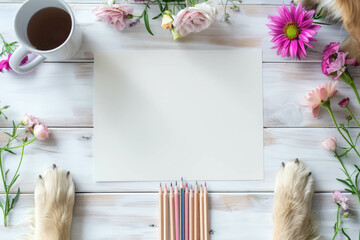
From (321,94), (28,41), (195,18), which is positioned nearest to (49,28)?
(28,41)

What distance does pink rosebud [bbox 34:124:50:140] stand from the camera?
884 millimetres

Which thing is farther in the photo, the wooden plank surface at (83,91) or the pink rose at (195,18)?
the wooden plank surface at (83,91)

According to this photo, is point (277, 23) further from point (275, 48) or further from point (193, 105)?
point (193, 105)

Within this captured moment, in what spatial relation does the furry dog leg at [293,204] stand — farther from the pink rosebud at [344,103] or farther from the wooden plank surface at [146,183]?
the pink rosebud at [344,103]

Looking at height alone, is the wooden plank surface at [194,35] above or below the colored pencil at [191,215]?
above

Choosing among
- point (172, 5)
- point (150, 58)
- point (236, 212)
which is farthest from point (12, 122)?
point (236, 212)

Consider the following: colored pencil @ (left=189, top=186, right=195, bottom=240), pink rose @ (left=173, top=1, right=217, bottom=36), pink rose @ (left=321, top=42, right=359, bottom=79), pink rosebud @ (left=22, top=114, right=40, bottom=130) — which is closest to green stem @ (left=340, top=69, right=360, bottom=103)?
pink rose @ (left=321, top=42, right=359, bottom=79)

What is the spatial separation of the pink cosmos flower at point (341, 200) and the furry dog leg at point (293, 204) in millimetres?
65

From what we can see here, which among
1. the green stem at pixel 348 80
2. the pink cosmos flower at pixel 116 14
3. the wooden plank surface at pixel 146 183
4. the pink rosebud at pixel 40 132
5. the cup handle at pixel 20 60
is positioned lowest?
the wooden plank surface at pixel 146 183

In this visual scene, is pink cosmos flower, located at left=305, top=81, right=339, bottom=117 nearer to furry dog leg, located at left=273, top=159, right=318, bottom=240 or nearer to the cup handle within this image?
furry dog leg, located at left=273, top=159, right=318, bottom=240

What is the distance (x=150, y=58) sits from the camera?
0.92 m

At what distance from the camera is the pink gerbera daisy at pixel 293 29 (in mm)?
864

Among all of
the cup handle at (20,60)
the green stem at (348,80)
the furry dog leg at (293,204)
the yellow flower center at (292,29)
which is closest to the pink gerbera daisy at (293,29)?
the yellow flower center at (292,29)

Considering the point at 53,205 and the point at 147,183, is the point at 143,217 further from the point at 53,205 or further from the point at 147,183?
the point at 53,205
